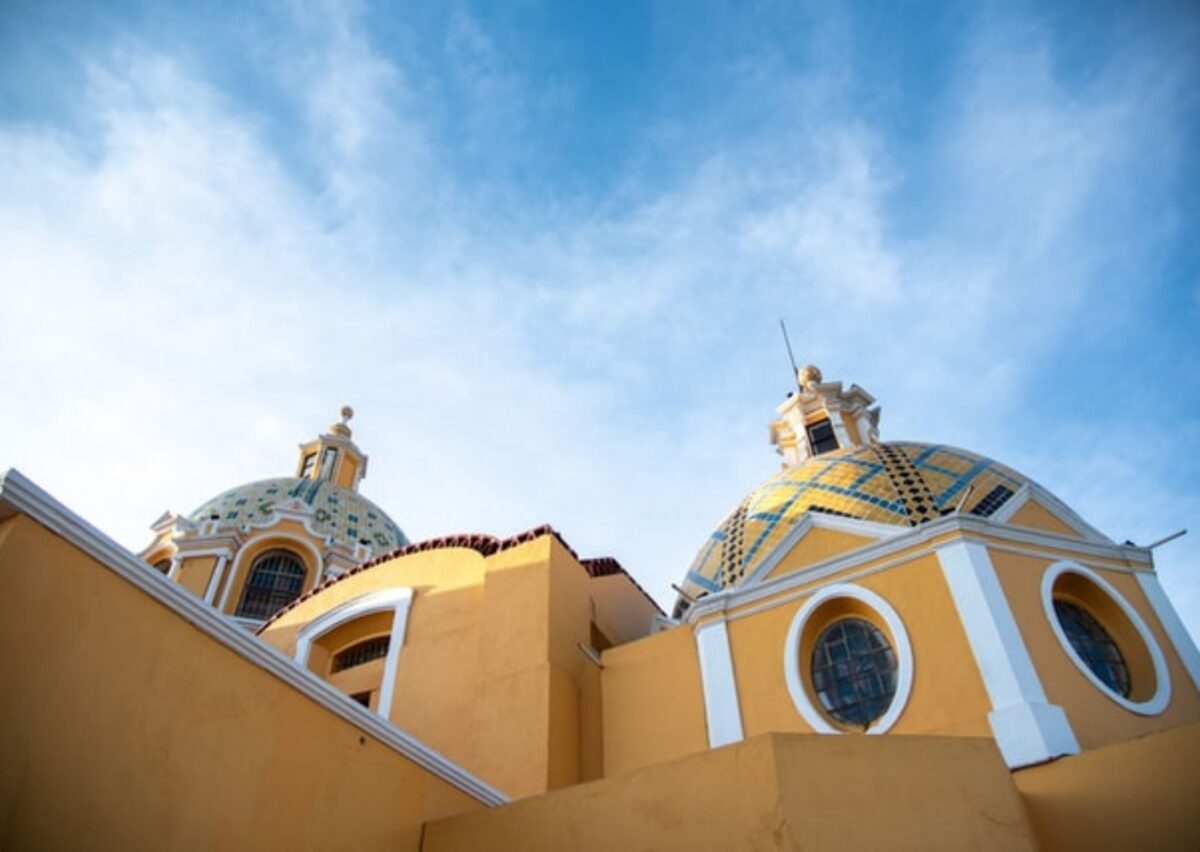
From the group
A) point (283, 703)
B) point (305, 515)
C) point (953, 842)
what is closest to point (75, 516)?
point (283, 703)

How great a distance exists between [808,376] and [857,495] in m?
7.12

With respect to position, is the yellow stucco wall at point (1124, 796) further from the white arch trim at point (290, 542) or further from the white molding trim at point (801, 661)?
the white arch trim at point (290, 542)

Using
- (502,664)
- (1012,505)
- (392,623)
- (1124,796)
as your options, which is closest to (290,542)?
(392,623)

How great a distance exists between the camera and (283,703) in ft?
19.4

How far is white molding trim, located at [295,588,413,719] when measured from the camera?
11.1 metres

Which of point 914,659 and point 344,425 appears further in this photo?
point 344,425

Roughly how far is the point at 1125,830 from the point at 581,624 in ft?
20.4

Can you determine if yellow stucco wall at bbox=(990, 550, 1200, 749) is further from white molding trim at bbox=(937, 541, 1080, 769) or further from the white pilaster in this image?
the white pilaster

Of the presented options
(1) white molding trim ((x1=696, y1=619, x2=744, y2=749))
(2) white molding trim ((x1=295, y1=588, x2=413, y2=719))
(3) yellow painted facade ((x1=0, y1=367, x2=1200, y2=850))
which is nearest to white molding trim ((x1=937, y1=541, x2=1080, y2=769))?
(3) yellow painted facade ((x1=0, y1=367, x2=1200, y2=850))

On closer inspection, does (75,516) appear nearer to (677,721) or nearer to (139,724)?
(139,724)

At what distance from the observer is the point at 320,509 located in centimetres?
2798

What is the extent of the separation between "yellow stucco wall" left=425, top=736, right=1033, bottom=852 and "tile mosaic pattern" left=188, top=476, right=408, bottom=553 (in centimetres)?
2167

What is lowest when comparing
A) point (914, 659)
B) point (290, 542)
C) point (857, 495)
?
point (914, 659)

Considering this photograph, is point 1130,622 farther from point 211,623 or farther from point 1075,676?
point 211,623
